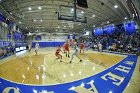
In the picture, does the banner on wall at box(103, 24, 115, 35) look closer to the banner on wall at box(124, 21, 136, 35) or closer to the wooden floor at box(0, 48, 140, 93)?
the wooden floor at box(0, 48, 140, 93)

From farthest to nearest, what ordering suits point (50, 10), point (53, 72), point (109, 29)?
1. point (109, 29)
2. point (50, 10)
3. point (53, 72)

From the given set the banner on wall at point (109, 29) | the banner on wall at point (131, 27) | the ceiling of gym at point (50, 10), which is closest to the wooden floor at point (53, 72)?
the banner on wall at point (131, 27)

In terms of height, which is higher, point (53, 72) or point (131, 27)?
point (131, 27)

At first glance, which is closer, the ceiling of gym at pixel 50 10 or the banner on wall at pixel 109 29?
the ceiling of gym at pixel 50 10

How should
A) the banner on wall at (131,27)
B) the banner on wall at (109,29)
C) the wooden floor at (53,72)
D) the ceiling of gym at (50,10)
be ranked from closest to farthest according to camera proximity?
the banner on wall at (131,27) → the wooden floor at (53,72) → the ceiling of gym at (50,10) → the banner on wall at (109,29)

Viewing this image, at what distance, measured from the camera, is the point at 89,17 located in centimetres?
712

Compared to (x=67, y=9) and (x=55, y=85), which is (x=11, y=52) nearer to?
(x=67, y=9)

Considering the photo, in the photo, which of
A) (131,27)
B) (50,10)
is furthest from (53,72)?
(50,10)

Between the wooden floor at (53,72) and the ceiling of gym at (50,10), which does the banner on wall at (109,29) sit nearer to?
the ceiling of gym at (50,10)

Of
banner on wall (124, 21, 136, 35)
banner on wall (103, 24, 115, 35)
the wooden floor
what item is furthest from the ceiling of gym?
banner on wall (103, 24, 115, 35)

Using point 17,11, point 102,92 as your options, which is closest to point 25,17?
point 17,11

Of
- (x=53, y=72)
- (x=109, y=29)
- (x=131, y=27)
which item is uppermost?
(x=109, y=29)

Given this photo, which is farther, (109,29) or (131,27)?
(109,29)

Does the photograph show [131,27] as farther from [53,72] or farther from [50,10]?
[50,10]
